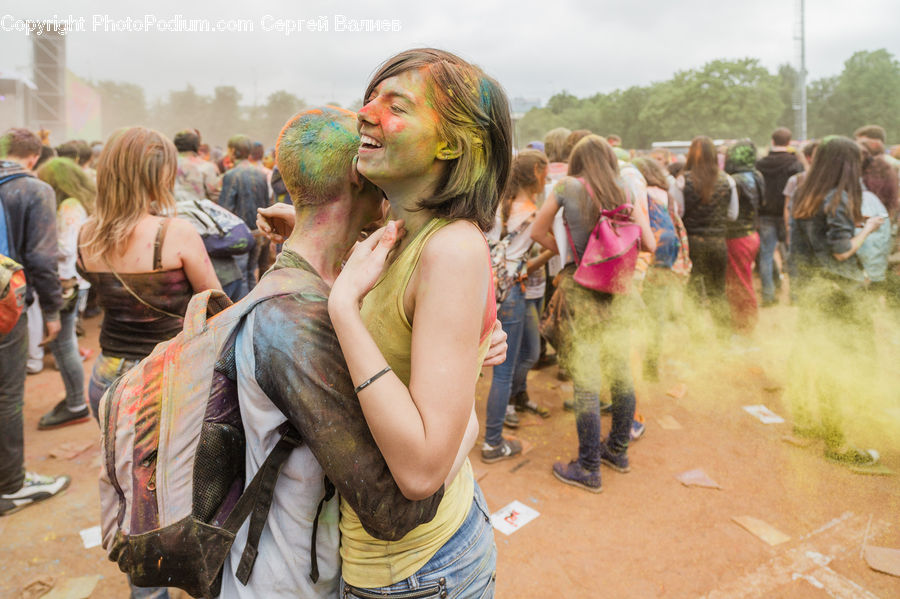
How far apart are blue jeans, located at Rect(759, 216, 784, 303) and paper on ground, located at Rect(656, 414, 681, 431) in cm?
389

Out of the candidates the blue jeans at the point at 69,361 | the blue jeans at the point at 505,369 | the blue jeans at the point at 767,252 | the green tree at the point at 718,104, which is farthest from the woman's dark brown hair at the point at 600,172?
the green tree at the point at 718,104

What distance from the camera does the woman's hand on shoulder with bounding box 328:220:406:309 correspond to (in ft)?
3.51

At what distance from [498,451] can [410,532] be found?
9.64ft

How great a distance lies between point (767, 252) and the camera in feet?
24.7

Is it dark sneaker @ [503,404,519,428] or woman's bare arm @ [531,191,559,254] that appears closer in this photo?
woman's bare arm @ [531,191,559,254]

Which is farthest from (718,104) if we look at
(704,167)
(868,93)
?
(704,167)

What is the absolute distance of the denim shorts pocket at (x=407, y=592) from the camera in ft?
4.20

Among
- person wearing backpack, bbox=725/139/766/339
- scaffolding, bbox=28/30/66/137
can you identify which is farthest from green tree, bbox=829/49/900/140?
scaffolding, bbox=28/30/66/137

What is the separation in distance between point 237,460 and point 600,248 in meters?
2.73

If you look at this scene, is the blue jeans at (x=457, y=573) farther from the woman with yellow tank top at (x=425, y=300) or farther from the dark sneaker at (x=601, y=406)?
the dark sneaker at (x=601, y=406)

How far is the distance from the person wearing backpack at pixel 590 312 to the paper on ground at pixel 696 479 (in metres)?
0.46

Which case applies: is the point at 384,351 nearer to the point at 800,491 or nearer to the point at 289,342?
the point at 289,342

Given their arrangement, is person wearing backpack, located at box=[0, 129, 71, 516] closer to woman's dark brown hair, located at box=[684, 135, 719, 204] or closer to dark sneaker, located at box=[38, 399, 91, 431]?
dark sneaker, located at box=[38, 399, 91, 431]

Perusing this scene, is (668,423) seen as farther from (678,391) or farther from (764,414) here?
(764,414)
